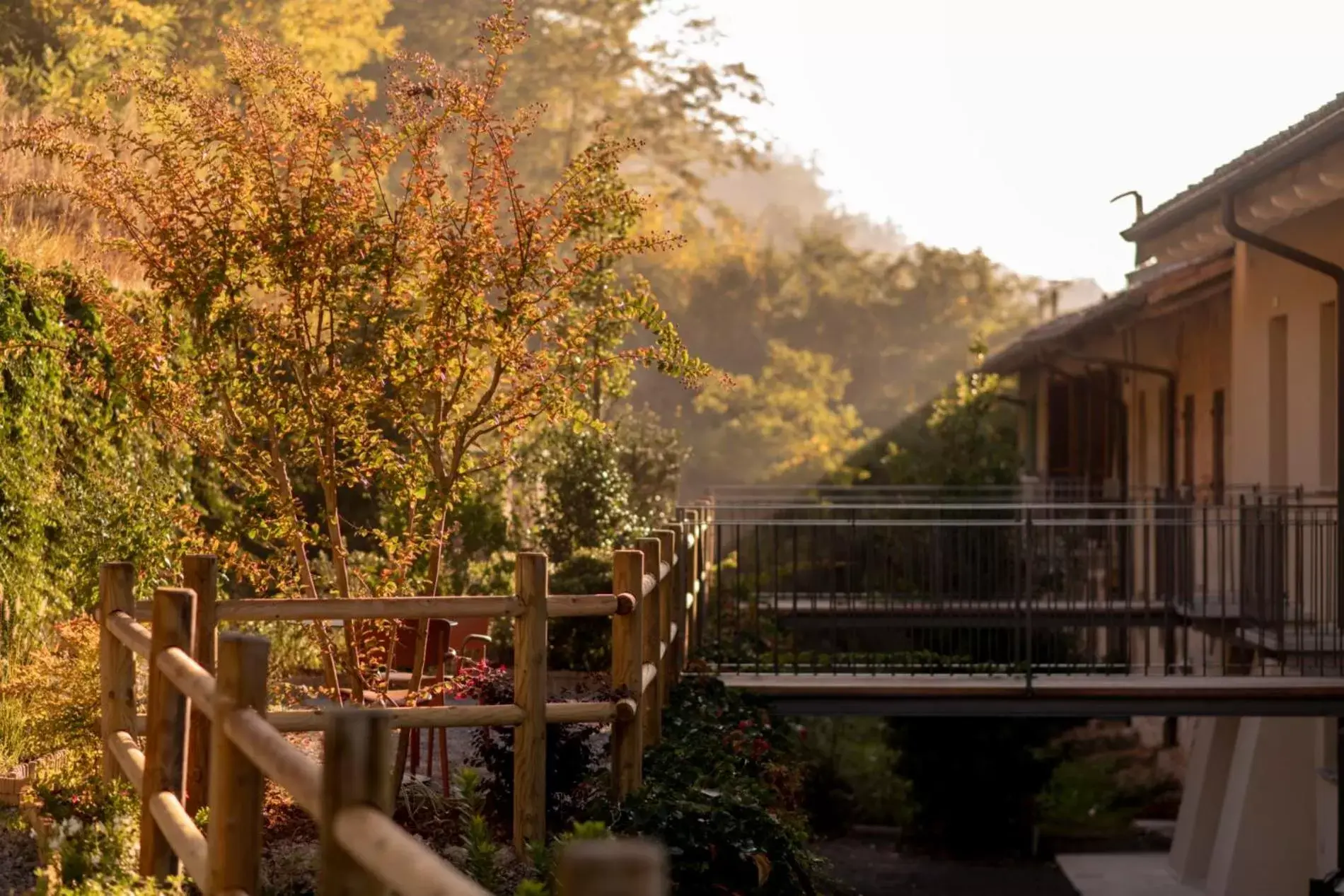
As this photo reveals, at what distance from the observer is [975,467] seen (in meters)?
24.2

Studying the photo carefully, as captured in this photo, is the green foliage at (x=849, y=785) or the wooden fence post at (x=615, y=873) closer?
the wooden fence post at (x=615, y=873)

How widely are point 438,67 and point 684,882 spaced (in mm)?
4583

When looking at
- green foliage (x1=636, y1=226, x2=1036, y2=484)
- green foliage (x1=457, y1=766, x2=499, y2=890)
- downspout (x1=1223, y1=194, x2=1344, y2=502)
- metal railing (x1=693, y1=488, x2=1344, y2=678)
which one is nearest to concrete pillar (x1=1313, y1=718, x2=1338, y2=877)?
metal railing (x1=693, y1=488, x2=1344, y2=678)

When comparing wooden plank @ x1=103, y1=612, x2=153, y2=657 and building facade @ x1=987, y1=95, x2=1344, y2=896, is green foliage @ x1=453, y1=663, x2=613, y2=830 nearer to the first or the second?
wooden plank @ x1=103, y1=612, x2=153, y2=657

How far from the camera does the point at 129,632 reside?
7020 mm

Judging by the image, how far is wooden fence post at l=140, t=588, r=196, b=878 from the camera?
5934mm

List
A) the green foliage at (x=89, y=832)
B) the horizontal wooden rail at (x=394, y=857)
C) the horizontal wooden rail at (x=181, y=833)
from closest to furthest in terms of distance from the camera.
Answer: the horizontal wooden rail at (x=394, y=857) < the horizontal wooden rail at (x=181, y=833) < the green foliage at (x=89, y=832)

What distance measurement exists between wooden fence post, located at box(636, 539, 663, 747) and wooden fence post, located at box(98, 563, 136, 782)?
2.54m

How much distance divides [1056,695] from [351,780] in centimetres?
951

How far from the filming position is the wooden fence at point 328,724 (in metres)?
3.22

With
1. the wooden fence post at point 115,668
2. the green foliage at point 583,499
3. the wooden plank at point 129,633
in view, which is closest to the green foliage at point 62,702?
the wooden fence post at point 115,668

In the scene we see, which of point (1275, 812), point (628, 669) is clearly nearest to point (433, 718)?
point (628, 669)

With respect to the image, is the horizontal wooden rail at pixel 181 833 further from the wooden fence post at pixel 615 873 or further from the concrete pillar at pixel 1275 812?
the concrete pillar at pixel 1275 812

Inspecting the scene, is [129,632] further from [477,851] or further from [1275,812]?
[1275,812]
